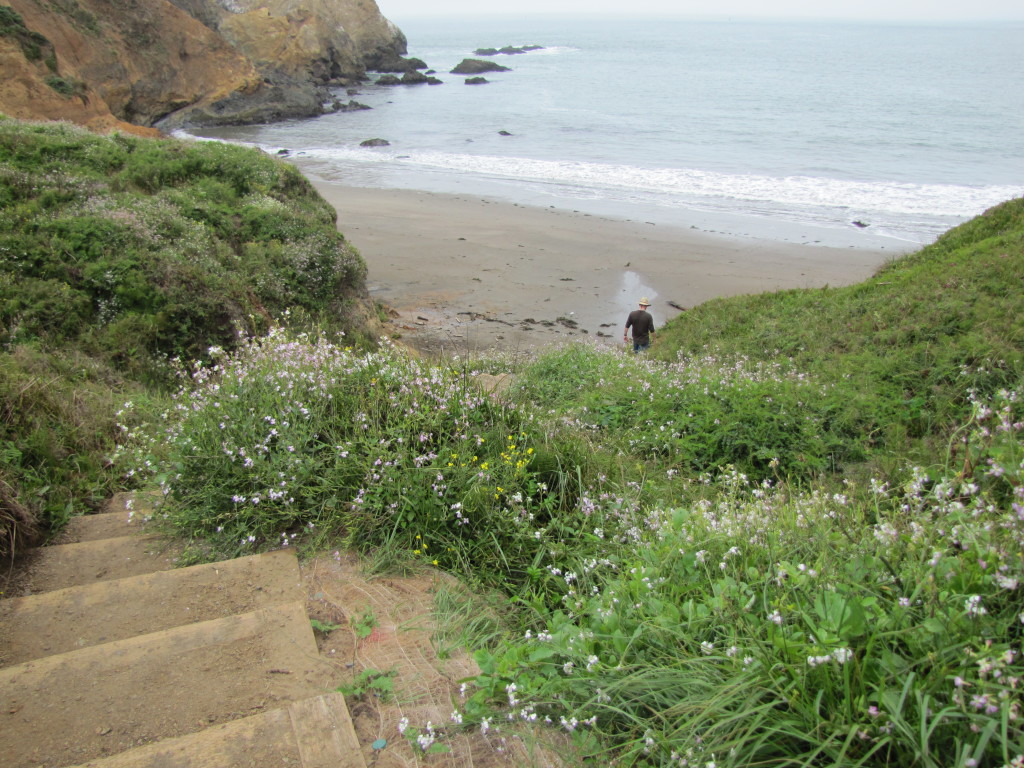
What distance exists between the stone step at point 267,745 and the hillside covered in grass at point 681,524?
22 centimetres

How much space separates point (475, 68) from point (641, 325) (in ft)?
205

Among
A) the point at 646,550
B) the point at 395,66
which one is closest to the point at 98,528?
the point at 646,550

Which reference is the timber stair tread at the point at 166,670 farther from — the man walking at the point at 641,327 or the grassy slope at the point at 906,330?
the man walking at the point at 641,327

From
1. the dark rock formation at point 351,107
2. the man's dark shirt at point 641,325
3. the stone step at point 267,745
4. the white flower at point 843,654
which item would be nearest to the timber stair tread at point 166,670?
the stone step at point 267,745

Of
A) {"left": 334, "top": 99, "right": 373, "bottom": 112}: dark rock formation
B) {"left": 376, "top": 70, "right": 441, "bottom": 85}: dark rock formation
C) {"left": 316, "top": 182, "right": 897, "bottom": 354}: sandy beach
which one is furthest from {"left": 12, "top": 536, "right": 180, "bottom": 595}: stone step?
{"left": 376, "top": 70, "right": 441, "bottom": 85}: dark rock formation

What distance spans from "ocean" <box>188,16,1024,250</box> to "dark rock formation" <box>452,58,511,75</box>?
3.30 metres

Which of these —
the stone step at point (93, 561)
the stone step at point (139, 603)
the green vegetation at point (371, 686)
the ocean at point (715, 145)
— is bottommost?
the stone step at point (93, 561)

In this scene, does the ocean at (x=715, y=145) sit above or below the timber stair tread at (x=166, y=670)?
above

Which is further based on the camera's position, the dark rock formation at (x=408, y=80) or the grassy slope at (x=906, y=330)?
the dark rock formation at (x=408, y=80)

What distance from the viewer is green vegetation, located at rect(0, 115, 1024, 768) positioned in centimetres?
196

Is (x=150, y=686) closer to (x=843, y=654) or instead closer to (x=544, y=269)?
(x=843, y=654)

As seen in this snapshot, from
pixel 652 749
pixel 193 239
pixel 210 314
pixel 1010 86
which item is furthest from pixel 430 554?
pixel 1010 86

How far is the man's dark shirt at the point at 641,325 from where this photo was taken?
11.0 metres

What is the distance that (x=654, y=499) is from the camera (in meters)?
4.02
